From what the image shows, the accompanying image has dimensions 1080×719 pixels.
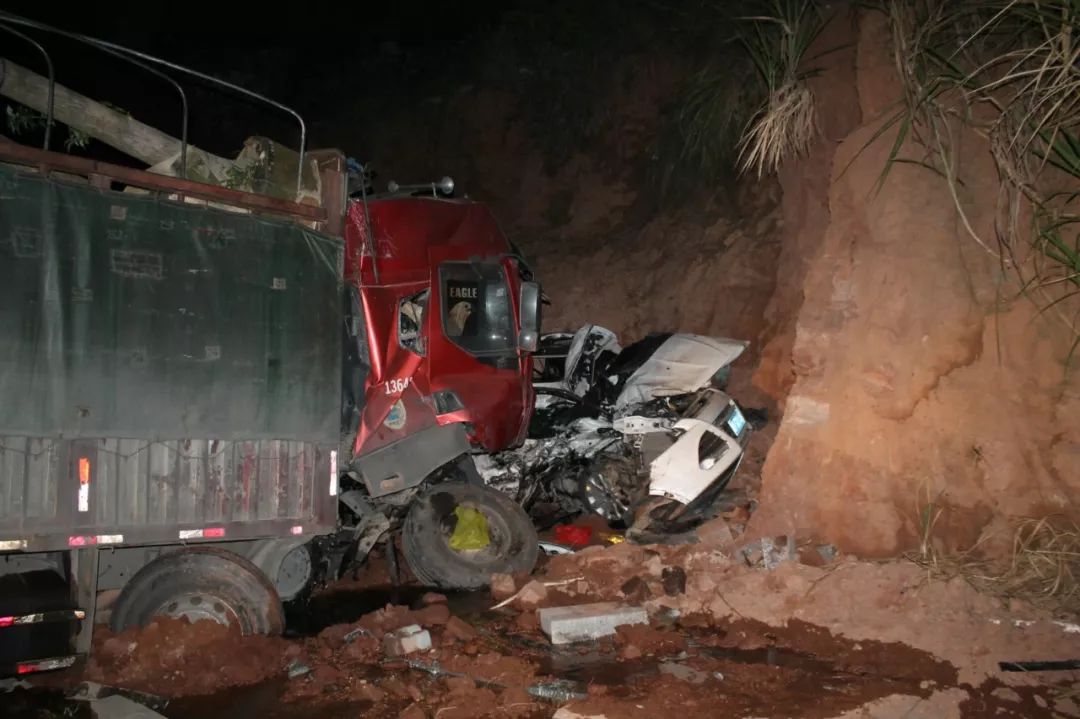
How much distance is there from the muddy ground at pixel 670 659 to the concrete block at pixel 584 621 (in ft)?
0.30

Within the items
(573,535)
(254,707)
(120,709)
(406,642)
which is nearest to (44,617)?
(120,709)

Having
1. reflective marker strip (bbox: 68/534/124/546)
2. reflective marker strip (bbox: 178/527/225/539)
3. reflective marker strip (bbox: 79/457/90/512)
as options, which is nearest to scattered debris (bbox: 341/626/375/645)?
reflective marker strip (bbox: 178/527/225/539)

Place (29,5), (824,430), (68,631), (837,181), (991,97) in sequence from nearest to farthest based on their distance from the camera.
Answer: (68,631) < (991,97) < (824,430) < (837,181) < (29,5)

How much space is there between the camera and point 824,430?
253 inches

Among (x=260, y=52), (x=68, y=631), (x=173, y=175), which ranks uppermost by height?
(x=260, y=52)

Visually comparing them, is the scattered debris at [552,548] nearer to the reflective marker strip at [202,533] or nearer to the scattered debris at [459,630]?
the scattered debris at [459,630]

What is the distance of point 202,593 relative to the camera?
15.3ft

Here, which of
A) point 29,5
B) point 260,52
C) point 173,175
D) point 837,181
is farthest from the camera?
point 260,52

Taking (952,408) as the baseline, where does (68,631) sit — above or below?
below

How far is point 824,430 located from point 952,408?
3.21 feet

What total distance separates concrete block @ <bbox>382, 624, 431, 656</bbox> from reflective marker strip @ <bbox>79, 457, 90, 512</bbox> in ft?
6.24

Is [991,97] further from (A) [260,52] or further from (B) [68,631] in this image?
(A) [260,52]

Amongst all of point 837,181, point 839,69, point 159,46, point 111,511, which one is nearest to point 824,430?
point 837,181

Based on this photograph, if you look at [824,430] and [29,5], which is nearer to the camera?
[824,430]
